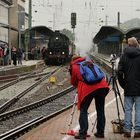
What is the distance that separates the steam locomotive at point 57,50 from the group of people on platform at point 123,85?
4554 centimetres

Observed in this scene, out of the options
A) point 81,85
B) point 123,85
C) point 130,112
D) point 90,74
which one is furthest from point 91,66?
point 130,112

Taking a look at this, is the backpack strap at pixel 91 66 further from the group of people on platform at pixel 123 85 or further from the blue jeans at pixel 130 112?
the blue jeans at pixel 130 112

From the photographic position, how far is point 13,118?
14.7 meters

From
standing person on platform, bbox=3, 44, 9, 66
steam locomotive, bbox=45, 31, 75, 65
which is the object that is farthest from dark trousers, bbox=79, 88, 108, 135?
steam locomotive, bbox=45, 31, 75, 65

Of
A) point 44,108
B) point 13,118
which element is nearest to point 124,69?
point 13,118

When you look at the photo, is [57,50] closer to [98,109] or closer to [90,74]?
[98,109]

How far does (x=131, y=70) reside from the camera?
30.9ft

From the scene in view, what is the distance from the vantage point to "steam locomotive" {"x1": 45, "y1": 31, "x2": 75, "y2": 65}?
55.2 metres

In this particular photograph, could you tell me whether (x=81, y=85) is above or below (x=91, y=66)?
below

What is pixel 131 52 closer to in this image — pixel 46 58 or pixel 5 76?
pixel 5 76

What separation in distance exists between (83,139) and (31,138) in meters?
1.13

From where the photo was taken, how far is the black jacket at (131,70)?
940cm

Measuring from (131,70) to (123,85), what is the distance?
331 mm

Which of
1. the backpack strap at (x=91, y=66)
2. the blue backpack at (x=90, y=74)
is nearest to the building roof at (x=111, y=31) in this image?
the backpack strap at (x=91, y=66)
